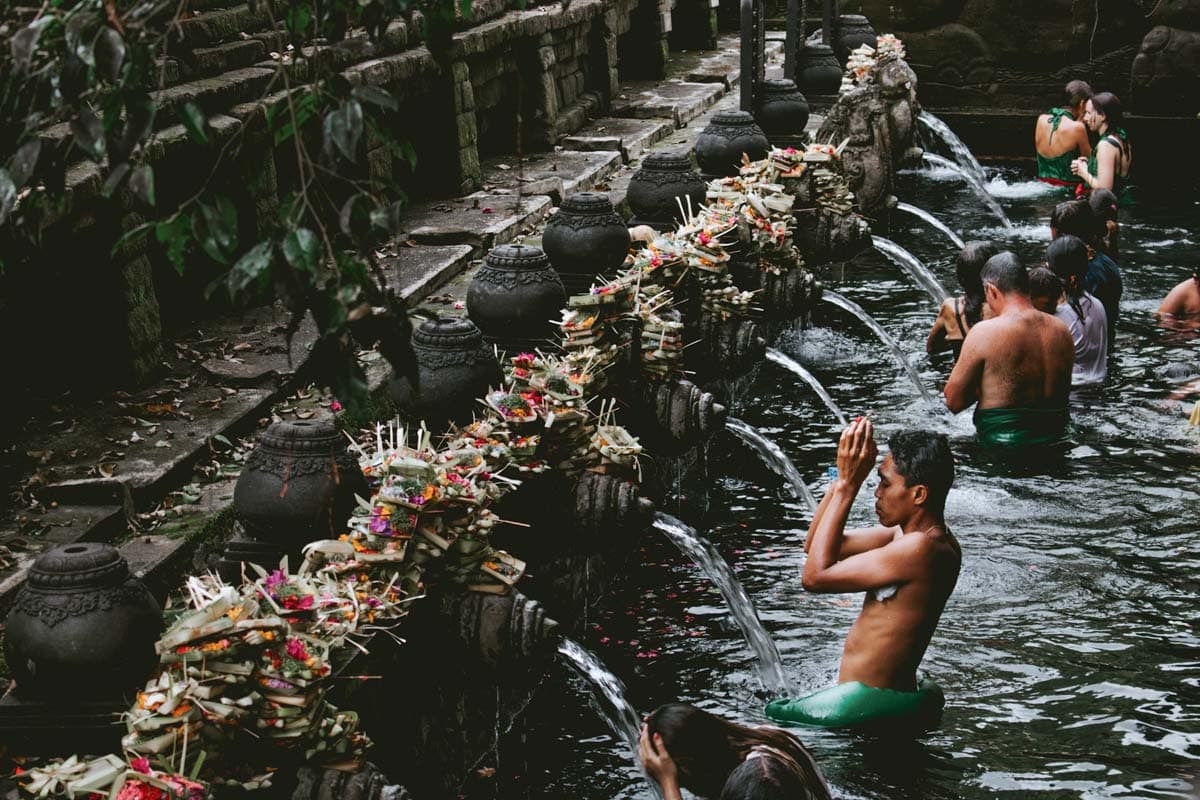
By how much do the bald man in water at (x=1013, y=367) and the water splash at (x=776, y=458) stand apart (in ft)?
3.39

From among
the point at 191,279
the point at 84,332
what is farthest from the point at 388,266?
the point at 84,332

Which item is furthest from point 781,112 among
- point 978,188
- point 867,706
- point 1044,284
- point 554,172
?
point 867,706

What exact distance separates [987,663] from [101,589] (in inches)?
167

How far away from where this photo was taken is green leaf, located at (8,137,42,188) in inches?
106

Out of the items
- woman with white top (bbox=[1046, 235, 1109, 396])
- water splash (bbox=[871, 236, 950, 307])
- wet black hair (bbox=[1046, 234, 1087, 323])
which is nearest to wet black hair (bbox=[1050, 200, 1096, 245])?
woman with white top (bbox=[1046, 235, 1109, 396])

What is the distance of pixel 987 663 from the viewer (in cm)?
651

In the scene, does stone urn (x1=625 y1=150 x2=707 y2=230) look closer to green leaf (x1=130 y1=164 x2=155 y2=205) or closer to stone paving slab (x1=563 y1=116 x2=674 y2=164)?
stone paving slab (x1=563 y1=116 x2=674 y2=164)

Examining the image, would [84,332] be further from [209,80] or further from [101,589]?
[101,589]

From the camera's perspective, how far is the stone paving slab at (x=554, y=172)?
491 inches

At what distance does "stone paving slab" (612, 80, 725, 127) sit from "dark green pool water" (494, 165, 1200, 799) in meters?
6.58

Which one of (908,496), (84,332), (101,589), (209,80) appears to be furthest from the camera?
(209,80)

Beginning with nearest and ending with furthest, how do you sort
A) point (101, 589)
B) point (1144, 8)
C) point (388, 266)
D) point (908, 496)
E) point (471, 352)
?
point (101, 589) → point (908, 496) → point (471, 352) → point (388, 266) → point (1144, 8)

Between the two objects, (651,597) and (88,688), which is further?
(651,597)

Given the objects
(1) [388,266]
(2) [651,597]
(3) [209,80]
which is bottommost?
(2) [651,597]
